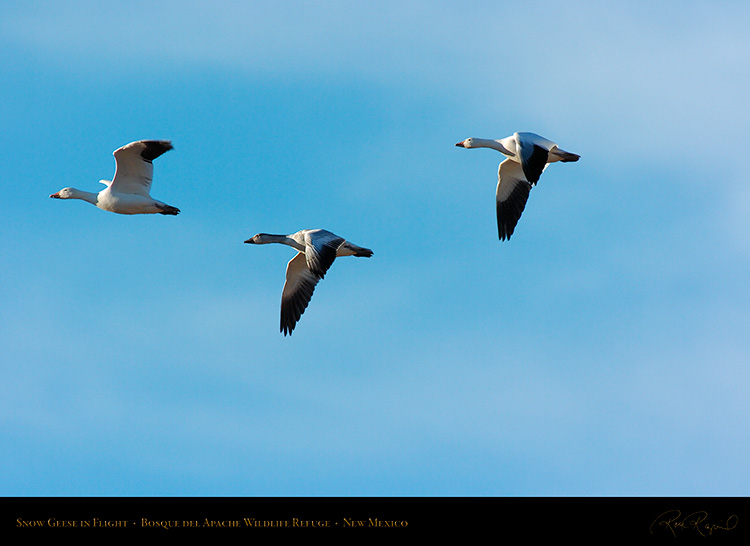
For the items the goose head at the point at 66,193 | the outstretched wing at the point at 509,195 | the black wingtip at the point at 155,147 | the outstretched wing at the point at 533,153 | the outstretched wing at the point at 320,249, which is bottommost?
the goose head at the point at 66,193

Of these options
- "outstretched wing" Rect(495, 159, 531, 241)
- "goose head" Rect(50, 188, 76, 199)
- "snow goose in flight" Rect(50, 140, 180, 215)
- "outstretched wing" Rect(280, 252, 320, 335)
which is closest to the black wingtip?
"snow goose in flight" Rect(50, 140, 180, 215)

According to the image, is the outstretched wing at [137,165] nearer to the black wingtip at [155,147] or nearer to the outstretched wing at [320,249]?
the black wingtip at [155,147]

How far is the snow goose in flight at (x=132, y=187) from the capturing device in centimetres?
1905

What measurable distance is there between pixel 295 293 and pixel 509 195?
15.5ft

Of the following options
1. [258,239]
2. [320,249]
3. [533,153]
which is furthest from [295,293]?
[533,153]

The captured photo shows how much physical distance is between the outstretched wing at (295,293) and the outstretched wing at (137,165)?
3.48 metres
